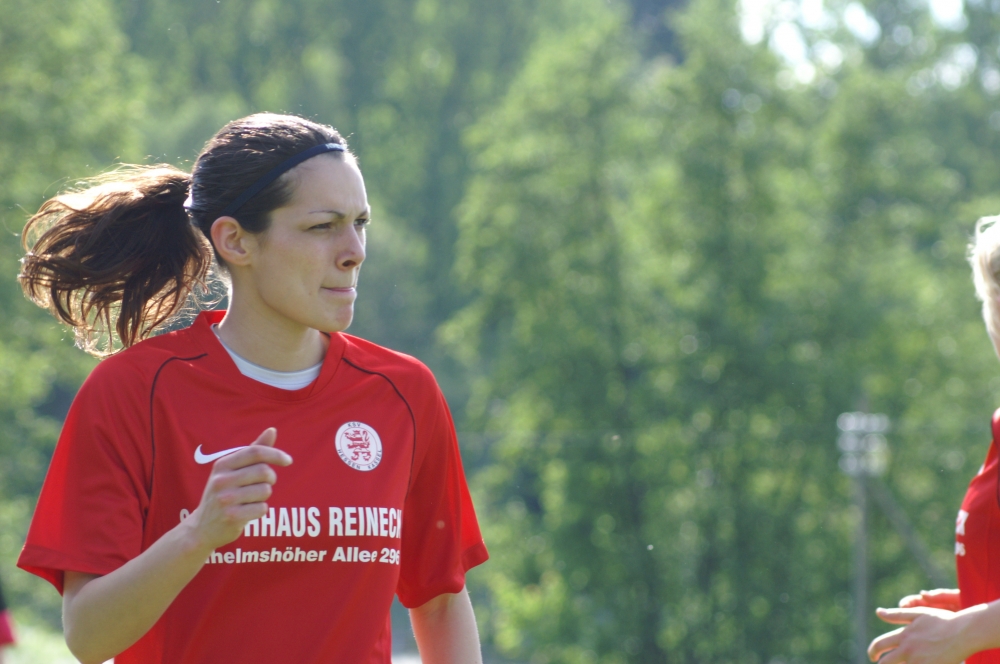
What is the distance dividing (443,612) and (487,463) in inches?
488

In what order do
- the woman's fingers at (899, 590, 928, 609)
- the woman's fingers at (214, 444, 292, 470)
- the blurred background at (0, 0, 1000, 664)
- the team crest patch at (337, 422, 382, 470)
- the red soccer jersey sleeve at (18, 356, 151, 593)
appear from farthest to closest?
the blurred background at (0, 0, 1000, 664) < the woman's fingers at (899, 590, 928, 609) < the team crest patch at (337, 422, 382, 470) < the red soccer jersey sleeve at (18, 356, 151, 593) < the woman's fingers at (214, 444, 292, 470)

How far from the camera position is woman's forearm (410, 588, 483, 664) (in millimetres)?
2203

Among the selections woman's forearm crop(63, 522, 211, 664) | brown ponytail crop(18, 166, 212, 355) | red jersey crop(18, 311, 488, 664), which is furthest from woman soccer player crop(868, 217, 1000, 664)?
brown ponytail crop(18, 166, 212, 355)

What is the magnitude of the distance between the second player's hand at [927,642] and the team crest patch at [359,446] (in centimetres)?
105

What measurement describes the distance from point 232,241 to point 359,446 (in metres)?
0.44

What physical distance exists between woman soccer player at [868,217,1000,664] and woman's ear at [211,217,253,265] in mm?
1464

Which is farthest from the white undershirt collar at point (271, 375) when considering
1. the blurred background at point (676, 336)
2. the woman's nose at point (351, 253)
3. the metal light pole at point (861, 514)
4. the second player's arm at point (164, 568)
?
the blurred background at point (676, 336)

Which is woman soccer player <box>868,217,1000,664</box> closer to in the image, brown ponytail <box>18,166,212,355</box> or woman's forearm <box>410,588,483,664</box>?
woman's forearm <box>410,588,483,664</box>

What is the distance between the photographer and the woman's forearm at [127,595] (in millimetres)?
1712

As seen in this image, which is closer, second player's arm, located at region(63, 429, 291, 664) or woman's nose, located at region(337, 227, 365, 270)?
second player's arm, located at region(63, 429, 291, 664)

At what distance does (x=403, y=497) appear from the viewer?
211 centimetres

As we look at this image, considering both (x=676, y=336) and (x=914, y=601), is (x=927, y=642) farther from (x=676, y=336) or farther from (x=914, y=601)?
(x=676, y=336)

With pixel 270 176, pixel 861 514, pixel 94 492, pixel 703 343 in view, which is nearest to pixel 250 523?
pixel 94 492

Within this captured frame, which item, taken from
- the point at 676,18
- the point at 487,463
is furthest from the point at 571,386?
the point at 676,18
